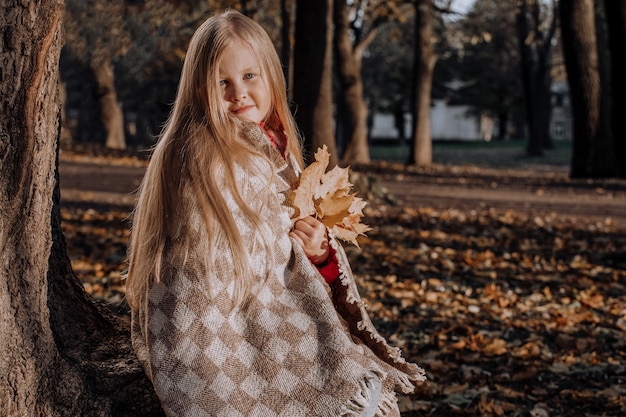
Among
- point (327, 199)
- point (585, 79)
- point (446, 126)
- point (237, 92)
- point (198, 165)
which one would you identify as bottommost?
point (327, 199)

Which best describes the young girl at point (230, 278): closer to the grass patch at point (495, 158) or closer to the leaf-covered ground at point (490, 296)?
the leaf-covered ground at point (490, 296)

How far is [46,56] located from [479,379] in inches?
129

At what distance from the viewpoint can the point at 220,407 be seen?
2.41m

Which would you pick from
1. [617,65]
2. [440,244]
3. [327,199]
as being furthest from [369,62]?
[327,199]

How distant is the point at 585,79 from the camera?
1551 cm

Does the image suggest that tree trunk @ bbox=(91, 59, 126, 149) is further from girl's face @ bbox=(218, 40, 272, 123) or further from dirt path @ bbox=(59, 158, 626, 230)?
girl's face @ bbox=(218, 40, 272, 123)

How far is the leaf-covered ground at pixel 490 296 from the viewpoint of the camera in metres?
4.68

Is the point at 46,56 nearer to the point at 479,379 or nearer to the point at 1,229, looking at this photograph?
the point at 1,229

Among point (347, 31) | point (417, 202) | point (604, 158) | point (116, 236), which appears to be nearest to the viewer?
point (116, 236)

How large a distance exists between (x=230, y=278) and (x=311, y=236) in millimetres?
382

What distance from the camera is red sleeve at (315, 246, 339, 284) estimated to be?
2829 millimetres

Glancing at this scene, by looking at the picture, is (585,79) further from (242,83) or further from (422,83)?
(242,83)

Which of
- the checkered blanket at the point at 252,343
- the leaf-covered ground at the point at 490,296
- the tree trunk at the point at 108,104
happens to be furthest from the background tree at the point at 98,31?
the checkered blanket at the point at 252,343

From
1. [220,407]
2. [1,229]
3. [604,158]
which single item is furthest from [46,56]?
[604,158]
